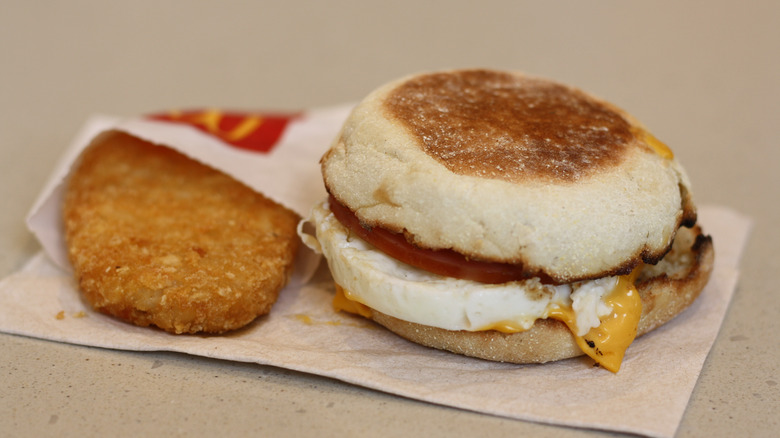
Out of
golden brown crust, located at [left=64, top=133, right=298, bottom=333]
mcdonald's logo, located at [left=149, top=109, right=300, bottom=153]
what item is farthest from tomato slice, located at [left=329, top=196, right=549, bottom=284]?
A: mcdonald's logo, located at [left=149, top=109, right=300, bottom=153]

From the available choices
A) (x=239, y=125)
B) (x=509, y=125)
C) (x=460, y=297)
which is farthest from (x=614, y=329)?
(x=239, y=125)

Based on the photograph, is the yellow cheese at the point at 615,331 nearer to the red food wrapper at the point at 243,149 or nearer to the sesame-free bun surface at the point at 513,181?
the sesame-free bun surface at the point at 513,181

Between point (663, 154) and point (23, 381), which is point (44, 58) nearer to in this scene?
point (23, 381)

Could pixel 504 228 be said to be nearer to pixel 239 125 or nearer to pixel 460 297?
pixel 460 297

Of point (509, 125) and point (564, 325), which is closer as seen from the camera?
point (564, 325)

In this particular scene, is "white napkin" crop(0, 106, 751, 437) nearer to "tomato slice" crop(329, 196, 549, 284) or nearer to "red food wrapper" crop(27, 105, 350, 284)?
"red food wrapper" crop(27, 105, 350, 284)
